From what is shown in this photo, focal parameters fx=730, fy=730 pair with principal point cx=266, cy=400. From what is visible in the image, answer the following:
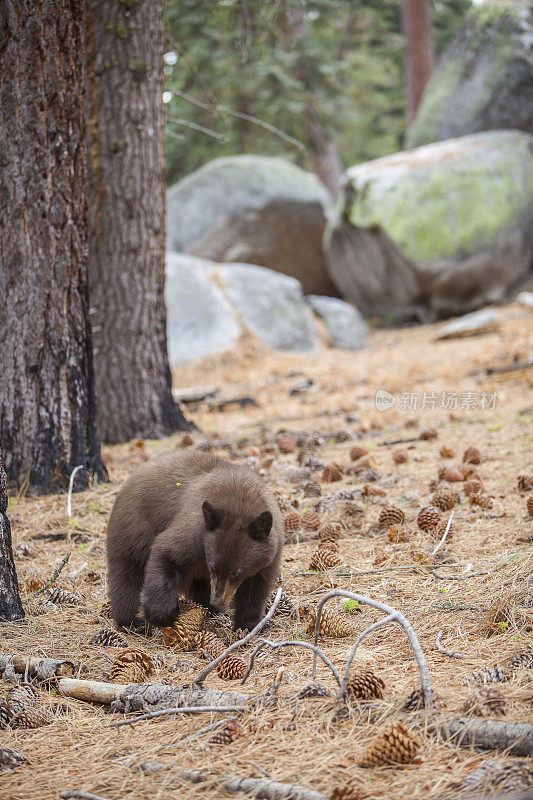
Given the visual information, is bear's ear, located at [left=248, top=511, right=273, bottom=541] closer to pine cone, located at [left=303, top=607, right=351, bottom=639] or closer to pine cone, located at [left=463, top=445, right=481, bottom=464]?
pine cone, located at [left=303, top=607, right=351, bottom=639]

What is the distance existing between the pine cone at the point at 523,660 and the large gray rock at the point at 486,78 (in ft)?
43.4

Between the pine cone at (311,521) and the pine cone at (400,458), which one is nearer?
the pine cone at (311,521)

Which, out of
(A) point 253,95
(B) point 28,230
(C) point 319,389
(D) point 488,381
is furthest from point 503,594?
(A) point 253,95

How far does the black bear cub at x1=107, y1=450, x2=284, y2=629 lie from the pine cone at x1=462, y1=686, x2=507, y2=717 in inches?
41.1

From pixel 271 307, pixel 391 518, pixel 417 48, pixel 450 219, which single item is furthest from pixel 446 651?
pixel 417 48

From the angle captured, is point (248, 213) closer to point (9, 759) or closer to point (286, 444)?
point (286, 444)

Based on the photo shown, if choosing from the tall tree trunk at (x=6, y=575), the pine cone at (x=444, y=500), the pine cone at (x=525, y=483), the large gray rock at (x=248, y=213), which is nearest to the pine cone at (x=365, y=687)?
the tall tree trunk at (x=6, y=575)

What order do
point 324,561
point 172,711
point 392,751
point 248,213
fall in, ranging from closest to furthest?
point 392,751 < point 172,711 < point 324,561 < point 248,213

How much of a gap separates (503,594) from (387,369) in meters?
7.09

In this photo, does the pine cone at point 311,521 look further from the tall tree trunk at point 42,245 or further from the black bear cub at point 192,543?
the tall tree trunk at point 42,245

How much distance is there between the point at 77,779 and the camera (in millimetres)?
1914

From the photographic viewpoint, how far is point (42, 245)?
15.7ft

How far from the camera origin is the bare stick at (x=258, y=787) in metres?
1.72

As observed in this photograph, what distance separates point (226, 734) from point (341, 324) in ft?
37.3
